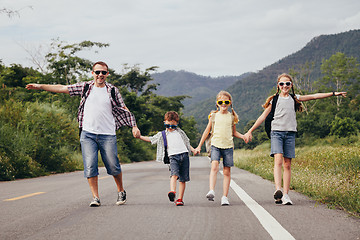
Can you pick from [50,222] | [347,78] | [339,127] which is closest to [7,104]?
[50,222]

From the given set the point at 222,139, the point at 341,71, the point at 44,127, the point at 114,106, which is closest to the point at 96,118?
the point at 114,106

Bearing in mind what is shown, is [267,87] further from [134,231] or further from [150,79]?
[134,231]

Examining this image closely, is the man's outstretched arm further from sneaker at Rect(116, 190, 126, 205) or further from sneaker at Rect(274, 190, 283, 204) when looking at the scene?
sneaker at Rect(274, 190, 283, 204)

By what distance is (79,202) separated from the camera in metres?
7.48

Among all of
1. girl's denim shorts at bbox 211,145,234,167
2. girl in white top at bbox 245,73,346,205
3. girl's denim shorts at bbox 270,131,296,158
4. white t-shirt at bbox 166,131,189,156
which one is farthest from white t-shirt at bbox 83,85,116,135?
girl's denim shorts at bbox 270,131,296,158

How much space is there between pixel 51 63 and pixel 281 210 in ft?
147

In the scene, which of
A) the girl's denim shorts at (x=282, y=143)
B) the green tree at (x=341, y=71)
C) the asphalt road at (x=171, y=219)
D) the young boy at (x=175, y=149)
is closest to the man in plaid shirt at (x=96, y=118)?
the young boy at (x=175, y=149)

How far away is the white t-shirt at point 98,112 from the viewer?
6.83m

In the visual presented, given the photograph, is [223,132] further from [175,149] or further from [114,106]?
[114,106]

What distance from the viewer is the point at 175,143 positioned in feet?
23.5

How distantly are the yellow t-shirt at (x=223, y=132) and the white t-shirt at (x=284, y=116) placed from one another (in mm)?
733

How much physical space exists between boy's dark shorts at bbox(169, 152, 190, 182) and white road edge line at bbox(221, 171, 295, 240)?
1.09 m

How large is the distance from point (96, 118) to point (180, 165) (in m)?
1.55

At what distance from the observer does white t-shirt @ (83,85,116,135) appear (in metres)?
6.83
